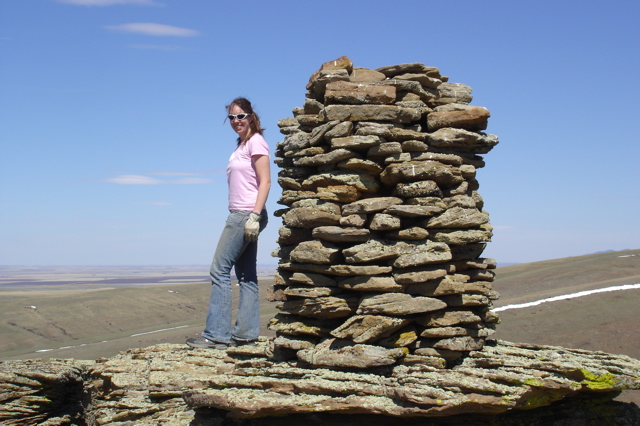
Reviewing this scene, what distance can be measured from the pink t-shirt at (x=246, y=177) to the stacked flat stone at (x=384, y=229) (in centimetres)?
52

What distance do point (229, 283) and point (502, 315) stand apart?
11.5 m

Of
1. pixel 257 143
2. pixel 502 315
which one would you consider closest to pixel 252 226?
pixel 257 143

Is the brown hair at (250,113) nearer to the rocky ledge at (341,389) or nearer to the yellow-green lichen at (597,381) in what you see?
the rocky ledge at (341,389)

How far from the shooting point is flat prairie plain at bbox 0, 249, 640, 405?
53.7 feet

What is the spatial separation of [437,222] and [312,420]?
10.2 ft

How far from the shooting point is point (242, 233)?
9336mm

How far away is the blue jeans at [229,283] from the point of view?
9359 mm

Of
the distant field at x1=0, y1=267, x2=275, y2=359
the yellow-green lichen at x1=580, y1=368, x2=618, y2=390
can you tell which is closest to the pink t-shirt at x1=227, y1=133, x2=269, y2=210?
the yellow-green lichen at x1=580, y1=368, x2=618, y2=390

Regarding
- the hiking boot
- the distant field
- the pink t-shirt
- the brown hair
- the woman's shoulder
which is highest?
the brown hair

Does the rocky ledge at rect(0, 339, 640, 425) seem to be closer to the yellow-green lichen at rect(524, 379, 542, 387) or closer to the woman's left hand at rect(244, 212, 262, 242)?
the yellow-green lichen at rect(524, 379, 542, 387)

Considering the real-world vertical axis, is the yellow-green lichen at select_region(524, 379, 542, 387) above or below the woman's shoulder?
below

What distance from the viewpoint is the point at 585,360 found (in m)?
8.41

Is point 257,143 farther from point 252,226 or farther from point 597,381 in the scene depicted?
point 597,381

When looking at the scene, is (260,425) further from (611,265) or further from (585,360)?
(611,265)
